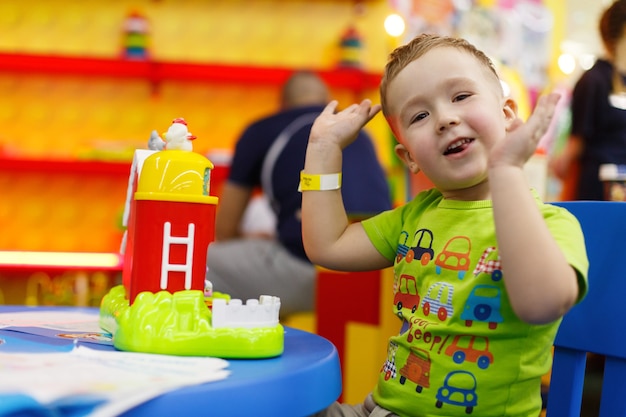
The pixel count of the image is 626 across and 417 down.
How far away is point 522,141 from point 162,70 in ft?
12.6

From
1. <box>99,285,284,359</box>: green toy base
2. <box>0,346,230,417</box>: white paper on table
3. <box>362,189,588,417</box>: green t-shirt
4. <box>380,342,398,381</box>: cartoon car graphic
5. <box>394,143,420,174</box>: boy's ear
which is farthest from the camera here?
<box>394,143,420,174</box>: boy's ear

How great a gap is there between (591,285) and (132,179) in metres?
0.70

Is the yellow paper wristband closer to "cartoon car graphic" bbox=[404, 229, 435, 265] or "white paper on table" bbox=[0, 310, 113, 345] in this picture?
"cartoon car graphic" bbox=[404, 229, 435, 265]

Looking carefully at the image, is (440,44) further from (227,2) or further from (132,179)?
(227,2)

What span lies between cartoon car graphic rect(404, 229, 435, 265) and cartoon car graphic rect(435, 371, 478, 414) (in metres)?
0.18

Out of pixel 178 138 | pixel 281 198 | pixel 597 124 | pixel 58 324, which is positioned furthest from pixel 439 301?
pixel 597 124

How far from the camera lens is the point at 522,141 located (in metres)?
0.90

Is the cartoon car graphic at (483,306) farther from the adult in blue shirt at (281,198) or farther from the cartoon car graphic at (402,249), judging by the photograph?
the adult in blue shirt at (281,198)

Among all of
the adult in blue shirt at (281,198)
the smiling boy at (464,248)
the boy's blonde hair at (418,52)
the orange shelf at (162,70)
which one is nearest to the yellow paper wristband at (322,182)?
the smiling boy at (464,248)

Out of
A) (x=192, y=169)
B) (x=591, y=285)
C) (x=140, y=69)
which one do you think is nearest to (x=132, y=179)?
(x=192, y=169)

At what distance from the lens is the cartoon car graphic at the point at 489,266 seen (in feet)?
3.28

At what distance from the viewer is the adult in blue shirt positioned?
2.63 meters

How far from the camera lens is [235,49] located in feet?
15.9

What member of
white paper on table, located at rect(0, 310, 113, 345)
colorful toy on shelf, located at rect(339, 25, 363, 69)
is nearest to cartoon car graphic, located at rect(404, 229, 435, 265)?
white paper on table, located at rect(0, 310, 113, 345)
